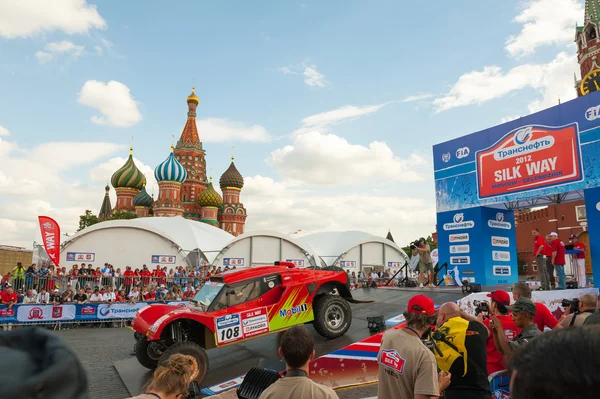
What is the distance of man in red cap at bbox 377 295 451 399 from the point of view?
11.1ft

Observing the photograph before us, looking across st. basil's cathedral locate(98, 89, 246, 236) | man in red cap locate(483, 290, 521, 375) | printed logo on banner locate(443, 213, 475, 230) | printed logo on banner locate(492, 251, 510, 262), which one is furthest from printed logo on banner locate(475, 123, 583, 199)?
st. basil's cathedral locate(98, 89, 246, 236)

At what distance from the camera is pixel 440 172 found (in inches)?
782

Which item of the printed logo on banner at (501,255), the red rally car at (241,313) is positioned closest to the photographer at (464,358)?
the red rally car at (241,313)

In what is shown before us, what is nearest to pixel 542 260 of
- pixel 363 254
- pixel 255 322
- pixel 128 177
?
pixel 255 322

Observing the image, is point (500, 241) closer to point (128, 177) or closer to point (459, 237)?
point (459, 237)

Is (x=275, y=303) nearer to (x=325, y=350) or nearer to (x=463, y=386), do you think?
(x=325, y=350)

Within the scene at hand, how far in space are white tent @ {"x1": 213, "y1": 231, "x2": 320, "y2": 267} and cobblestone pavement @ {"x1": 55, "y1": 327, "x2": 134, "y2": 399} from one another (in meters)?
14.7

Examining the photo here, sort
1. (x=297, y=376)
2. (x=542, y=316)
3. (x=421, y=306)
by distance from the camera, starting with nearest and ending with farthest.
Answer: (x=297, y=376)
(x=421, y=306)
(x=542, y=316)

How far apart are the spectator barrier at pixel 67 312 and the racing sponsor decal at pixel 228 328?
6567mm

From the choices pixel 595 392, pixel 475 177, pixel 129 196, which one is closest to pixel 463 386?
pixel 595 392

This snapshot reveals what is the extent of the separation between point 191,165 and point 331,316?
6172cm

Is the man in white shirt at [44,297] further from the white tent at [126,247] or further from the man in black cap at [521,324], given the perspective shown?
the man in black cap at [521,324]

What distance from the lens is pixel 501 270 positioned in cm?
1817

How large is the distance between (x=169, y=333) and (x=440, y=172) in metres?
15.5
